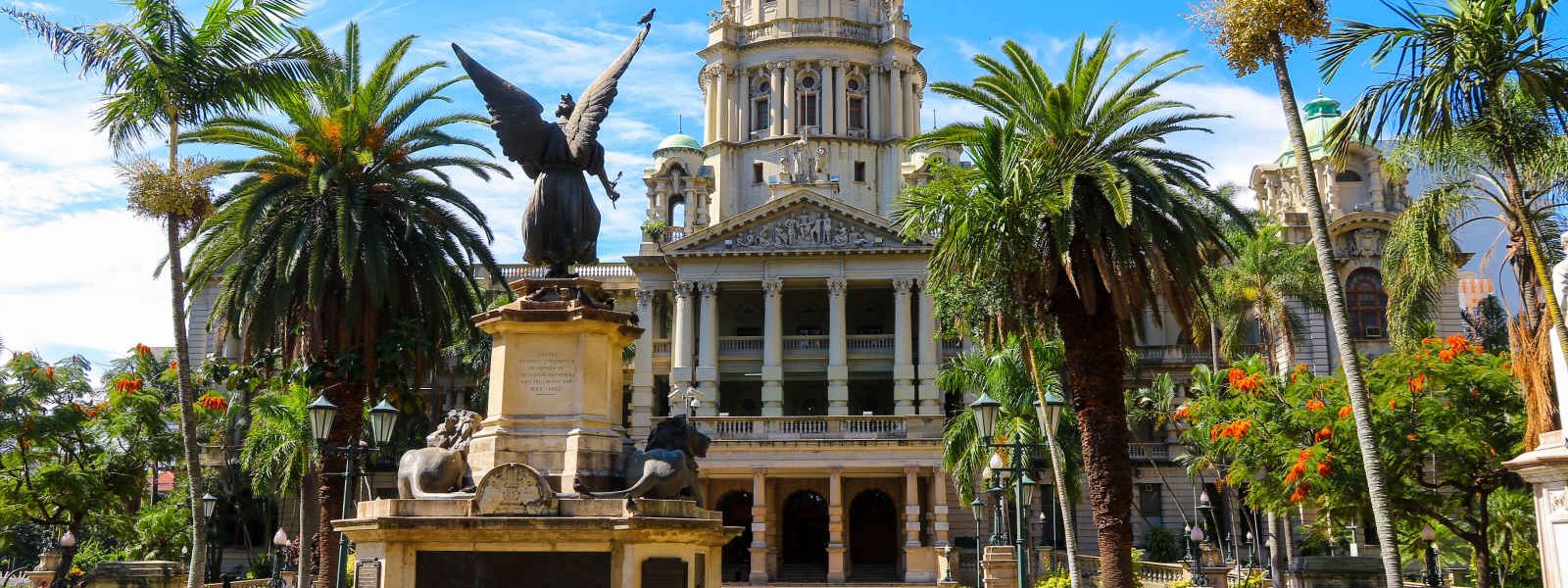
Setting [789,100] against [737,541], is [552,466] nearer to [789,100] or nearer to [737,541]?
[737,541]

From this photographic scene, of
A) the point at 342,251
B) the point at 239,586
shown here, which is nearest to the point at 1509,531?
the point at 342,251

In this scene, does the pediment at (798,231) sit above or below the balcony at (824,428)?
above

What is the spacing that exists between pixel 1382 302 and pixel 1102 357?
3930 cm

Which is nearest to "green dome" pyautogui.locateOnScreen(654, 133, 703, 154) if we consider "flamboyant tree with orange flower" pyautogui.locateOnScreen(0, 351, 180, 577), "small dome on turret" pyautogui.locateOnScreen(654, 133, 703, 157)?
"small dome on turret" pyautogui.locateOnScreen(654, 133, 703, 157)

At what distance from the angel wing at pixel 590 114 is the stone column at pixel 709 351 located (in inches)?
1503

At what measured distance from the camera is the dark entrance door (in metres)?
15.2

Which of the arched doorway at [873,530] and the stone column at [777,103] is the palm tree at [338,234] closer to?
the arched doorway at [873,530]

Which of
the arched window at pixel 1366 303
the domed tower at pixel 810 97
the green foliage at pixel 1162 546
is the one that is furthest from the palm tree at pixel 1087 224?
the domed tower at pixel 810 97

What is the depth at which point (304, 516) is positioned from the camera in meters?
32.5

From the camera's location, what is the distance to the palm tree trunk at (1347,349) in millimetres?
17094

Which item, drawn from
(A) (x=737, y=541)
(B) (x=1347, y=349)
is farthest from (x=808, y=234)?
(B) (x=1347, y=349)

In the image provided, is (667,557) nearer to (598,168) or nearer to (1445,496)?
(598,168)

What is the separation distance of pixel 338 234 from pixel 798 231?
32.5m

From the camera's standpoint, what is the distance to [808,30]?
7025 centimetres
